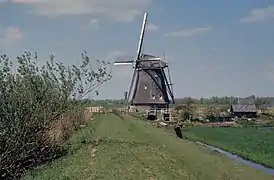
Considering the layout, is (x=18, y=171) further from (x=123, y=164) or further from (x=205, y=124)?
(x=205, y=124)

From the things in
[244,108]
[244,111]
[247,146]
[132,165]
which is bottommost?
[247,146]

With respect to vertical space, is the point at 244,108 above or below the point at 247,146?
above

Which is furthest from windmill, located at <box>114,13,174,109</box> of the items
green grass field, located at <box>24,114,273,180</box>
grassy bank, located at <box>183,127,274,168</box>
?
green grass field, located at <box>24,114,273,180</box>

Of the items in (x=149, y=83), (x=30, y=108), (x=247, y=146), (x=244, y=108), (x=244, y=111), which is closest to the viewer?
(x=30, y=108)

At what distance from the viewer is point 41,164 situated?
22.8 m

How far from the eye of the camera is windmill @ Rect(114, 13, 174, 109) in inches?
2753

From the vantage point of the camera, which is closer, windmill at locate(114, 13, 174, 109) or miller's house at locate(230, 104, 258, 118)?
windmill at locate(114, 13, 174, 109)

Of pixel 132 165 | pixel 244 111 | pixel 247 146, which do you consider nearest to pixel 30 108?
pixel 132 165

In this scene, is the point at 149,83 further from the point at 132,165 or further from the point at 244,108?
the point at 132,165

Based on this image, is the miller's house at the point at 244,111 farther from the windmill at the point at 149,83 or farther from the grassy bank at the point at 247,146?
the grassy bank at the point at 247,146

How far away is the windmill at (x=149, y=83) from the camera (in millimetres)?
69938

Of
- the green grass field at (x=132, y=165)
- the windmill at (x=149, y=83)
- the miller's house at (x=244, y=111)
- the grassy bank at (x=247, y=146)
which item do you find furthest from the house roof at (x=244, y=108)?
the green grass field at (x=132, y=165)

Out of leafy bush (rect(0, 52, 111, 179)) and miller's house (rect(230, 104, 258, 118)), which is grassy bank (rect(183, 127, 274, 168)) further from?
miller's house (rect(230, 104, 258, 118))

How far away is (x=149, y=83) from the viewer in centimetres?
6994
